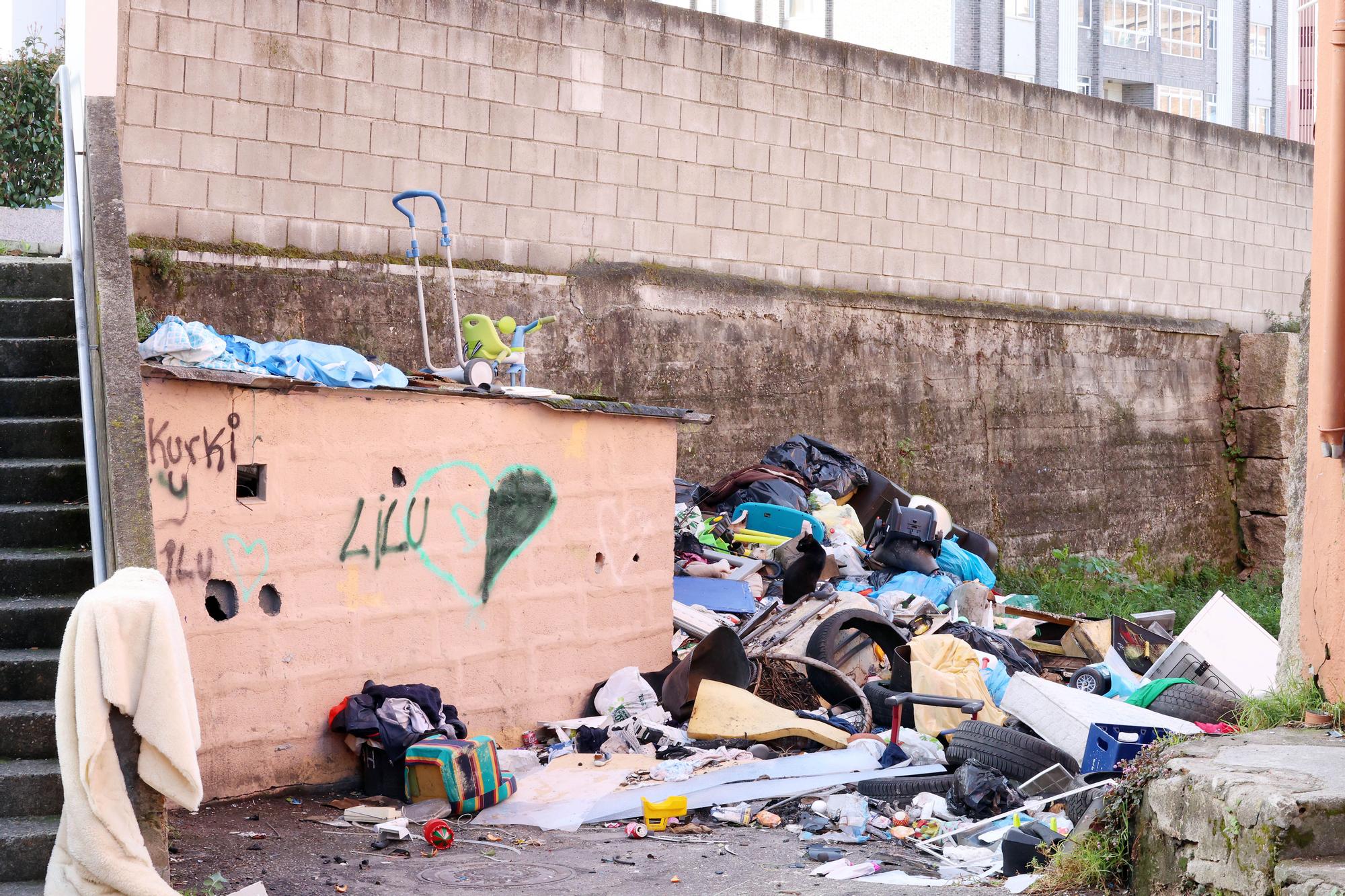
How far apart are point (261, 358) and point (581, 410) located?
1995 mm

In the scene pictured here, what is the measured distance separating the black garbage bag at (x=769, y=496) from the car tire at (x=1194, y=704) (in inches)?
136

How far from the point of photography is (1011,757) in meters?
6.50

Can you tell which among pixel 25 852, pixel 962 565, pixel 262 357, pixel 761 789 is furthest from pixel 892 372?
pixel 25 852

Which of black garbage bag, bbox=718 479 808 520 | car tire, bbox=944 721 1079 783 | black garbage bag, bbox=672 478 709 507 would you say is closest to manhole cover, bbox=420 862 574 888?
car tire, bbox=944 721 1079 783

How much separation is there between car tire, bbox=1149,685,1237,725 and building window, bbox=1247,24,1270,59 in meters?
31.6

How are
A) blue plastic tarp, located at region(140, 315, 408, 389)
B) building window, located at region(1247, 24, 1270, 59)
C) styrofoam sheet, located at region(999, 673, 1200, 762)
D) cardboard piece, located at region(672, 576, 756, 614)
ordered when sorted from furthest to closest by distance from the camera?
1. building window, located at region(1247, 24, 1270, 59)
2. cardboard piece, located at region(672, 576, 756, 614)
3. styrofoam sheet, located at region(999, 673, 1200, 762)
4. blue plastic tarp, located at region(140, 315, 408, 389)

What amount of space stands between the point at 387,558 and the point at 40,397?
194cm

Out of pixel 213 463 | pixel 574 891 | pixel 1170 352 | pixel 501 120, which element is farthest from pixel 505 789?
pixel 1170 352

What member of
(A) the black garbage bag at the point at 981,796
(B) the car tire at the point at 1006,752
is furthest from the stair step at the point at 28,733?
(B) the car tire at the point at 1006,752

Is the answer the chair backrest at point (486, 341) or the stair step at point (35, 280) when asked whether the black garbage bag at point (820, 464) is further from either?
the stair step at point (35, 280)

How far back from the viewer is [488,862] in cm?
561

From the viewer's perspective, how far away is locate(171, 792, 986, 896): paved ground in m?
5.18

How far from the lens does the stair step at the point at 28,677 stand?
15.3ft

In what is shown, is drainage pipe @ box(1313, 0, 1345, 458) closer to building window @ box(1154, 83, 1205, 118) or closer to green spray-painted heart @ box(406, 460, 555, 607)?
green spray-painted heart @ box(406, 460, 555, 607)
